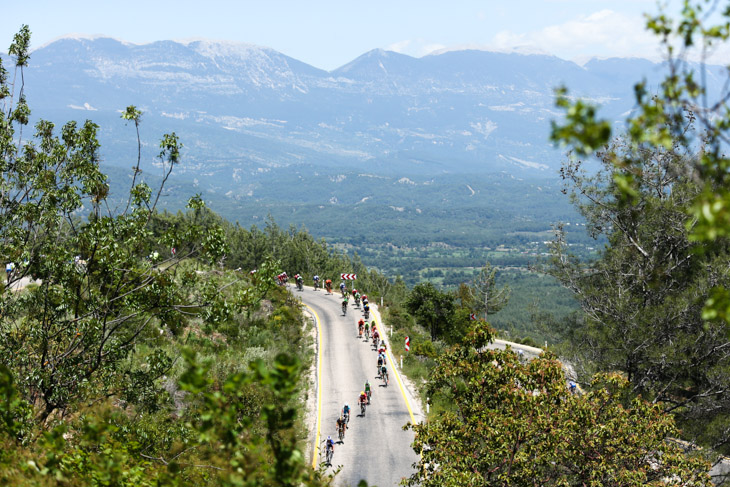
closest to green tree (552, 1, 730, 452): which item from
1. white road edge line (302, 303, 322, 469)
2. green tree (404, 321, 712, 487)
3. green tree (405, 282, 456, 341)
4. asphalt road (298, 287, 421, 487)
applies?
green tree (404, 321, 712, 487)

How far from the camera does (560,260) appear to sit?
29.1 m

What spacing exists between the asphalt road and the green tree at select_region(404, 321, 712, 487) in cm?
766

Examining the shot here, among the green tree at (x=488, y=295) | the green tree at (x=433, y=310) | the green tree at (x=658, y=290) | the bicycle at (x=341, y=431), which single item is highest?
the green tree at (x=658, y=290)

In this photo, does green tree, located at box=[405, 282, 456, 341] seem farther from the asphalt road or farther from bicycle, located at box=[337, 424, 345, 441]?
bicycle, located at box=[337, 424, 345, 441]

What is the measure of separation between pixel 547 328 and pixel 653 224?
11842 mm

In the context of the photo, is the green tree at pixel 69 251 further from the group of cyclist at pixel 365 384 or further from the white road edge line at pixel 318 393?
the group of cyclist at pixel 365 384

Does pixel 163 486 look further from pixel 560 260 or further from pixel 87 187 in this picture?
pixel 560 260

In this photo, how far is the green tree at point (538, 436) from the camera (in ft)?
35.7

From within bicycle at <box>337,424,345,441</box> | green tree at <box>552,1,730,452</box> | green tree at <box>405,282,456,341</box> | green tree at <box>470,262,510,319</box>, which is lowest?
green tree at <box>470,262,510,319</box>

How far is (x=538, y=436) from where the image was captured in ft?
37.1

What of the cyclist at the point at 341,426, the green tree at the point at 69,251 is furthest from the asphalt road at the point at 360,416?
the green tree at the point at 69,251

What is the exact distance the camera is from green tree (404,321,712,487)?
35.7ft

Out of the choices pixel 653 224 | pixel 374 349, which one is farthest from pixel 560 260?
pixel 374 349

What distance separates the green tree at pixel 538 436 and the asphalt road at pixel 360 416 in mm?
7663
